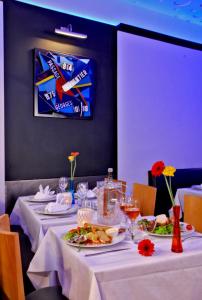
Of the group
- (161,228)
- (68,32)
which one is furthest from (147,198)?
(68,32)

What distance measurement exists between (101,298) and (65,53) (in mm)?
3184

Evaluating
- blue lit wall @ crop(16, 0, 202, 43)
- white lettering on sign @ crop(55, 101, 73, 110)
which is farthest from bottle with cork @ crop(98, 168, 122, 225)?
blue lit wall @ crop(16, 0, 202, 43)

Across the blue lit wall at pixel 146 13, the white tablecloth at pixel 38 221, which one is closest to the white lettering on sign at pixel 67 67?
the blue lit wall at pixel 146 13

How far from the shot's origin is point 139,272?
4.03 ft

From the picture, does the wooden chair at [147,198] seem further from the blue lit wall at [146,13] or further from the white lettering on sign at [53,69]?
the blue lit wall at [146,13]

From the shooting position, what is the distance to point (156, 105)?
4.47 meters

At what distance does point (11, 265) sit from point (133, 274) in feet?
1.71

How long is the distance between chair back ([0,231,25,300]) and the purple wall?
2.87 metres

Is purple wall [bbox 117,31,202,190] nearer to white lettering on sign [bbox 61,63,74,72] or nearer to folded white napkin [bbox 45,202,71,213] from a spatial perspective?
white lettering on sign [bbox 61,63,74,72]

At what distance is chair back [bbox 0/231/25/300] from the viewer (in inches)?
48.7

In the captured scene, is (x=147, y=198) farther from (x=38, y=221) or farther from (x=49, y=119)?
(x=49, y=119)

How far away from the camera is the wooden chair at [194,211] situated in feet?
6.75

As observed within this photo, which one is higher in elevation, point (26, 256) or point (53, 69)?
point (53, 69)

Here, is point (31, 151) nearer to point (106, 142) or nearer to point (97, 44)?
point (106, 142)
